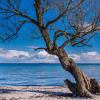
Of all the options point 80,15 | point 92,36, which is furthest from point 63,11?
point 92,36

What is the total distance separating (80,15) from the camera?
21906 mm

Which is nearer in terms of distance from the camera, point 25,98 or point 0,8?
point 25,98

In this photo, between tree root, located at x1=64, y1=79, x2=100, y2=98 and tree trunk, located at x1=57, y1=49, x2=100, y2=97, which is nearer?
tree root, located at x1=64, y1=79, x2=100, y2=98

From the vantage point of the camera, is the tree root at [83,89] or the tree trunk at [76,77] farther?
the tree trunk at [76,77]

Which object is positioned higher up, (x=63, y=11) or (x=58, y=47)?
(x=63, y=11)

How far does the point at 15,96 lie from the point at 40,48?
2.94 metres

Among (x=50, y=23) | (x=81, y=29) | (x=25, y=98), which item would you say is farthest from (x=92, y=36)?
(x=25, y=98)

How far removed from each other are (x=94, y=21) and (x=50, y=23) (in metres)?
2.34

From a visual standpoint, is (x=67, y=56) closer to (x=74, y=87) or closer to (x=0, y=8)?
(x=74, y=87)

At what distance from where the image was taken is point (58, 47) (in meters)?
22.6

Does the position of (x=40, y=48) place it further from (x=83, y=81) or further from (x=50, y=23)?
(x=83, y=81)

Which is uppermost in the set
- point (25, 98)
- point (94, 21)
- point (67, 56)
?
point (94, 21)

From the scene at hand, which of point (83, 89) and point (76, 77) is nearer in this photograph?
point (83, 89)

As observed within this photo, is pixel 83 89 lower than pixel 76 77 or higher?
lower
